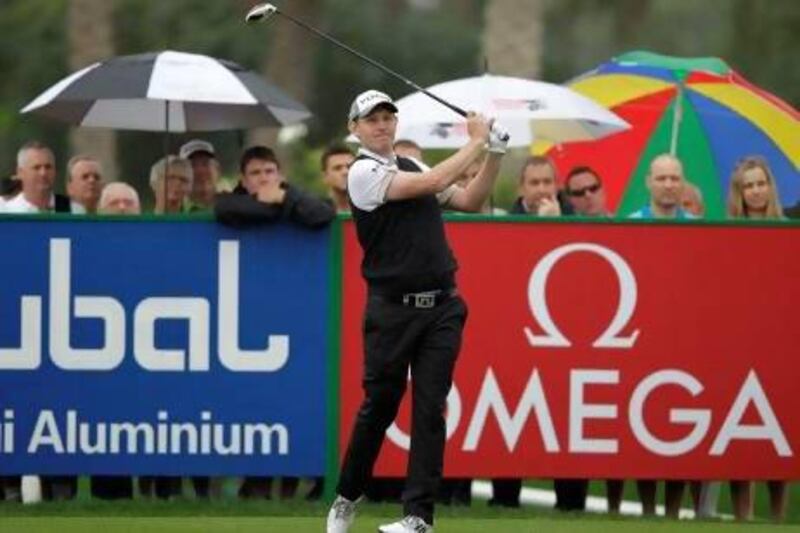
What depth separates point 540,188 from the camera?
55.2 feet

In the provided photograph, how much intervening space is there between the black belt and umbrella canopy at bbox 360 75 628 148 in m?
4.16

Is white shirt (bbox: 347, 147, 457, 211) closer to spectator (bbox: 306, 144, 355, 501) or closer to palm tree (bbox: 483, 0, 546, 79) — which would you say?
spectator (bbox: 306, 144, 355, 501)

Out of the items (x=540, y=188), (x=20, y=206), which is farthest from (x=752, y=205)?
(x=20, y=206)

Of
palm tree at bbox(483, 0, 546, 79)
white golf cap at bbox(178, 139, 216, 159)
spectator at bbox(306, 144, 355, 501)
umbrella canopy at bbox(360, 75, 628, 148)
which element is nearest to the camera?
spectator at bbox(306, 144, 355, 501)

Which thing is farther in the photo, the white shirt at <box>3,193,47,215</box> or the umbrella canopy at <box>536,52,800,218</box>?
the umbrella canopy at <box>536,52,800,218</box>

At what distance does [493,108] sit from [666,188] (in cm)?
147

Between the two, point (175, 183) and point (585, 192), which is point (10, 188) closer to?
point (175, 183)

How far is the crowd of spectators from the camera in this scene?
15.9m

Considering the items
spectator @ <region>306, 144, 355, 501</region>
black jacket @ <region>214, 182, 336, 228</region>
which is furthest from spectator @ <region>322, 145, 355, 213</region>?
black jacket @ <region>214, 182, 336, 228</region>

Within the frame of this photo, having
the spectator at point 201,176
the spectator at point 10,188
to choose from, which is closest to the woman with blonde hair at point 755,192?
the spectator at point 201,176

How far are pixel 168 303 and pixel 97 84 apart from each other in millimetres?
1649

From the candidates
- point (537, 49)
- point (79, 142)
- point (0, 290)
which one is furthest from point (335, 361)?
point (79, 142)

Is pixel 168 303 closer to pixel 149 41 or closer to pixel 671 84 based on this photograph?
pixel 671 84

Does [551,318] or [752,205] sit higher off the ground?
[752,205]
